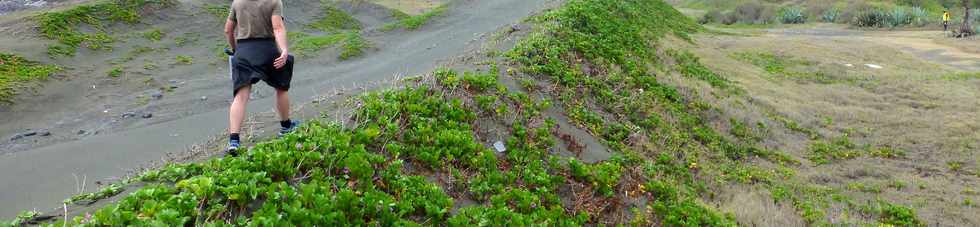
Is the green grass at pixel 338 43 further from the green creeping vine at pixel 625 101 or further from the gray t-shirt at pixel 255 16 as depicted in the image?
the gray t-shirt at pixel 255 16

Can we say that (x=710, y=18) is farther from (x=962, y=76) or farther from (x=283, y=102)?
(x=283, y=102)

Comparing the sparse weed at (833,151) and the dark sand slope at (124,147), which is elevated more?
the dark sand slope at (124,147)

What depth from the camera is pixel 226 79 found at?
14250mm

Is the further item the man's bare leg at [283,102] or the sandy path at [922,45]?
the sandy path at [922,45]

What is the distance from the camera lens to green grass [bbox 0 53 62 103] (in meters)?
11.8

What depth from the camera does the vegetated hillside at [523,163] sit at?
13.3 feet

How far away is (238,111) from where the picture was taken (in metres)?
→ 5.35

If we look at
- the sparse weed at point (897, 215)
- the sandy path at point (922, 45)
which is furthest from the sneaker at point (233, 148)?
the sandy path at point (922, 45)

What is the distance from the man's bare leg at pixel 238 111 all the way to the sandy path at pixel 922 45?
26.3m

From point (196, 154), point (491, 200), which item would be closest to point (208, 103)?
point (196, 154)

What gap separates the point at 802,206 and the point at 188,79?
12590 mm

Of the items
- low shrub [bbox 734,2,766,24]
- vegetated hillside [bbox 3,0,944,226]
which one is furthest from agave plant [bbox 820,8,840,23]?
vegetated hillside [bbox 3,0,944,226]

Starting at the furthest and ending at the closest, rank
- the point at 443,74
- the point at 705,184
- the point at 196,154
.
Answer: the point at 705,184
the point at 443,74
the point at 196,154

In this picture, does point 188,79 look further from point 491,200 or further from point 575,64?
point 491,200
